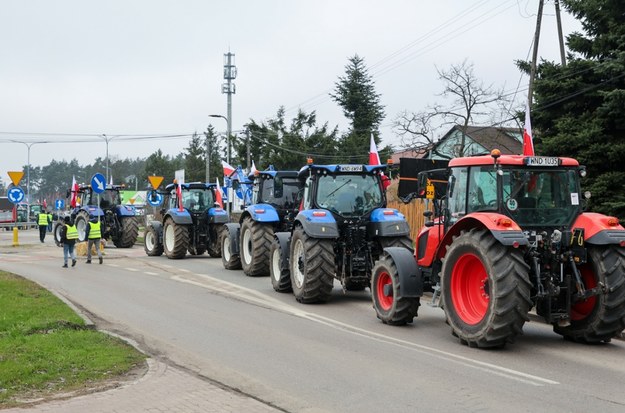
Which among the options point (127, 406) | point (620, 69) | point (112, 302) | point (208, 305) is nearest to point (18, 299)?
point (112, 302)

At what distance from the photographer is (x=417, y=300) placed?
10375 mm

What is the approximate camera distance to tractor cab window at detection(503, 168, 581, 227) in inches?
360

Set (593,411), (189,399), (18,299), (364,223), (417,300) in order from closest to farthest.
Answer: (593,411), (189,399), (417,300), (18,299), (364,223)

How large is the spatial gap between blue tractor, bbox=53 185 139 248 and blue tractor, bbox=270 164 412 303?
1615cm

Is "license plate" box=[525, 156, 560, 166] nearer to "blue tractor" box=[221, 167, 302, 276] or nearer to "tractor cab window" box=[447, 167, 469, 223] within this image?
"tractor cab window" box=[447, 167, 469, 223]

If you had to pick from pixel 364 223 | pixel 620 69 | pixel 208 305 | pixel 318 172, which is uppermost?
pixel 620 69

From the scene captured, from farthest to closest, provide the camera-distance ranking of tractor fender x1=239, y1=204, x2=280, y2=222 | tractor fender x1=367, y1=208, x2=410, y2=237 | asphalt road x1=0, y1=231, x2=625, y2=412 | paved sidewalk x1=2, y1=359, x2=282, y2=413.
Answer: tractor fender x1=239, y1=204, x2=280, y2=222, tractor fender x1=367, y1=208, x2=410, y2=237, asphalt road x1=0, y1=231, x2=625, y2=412, paved sidewalk x1=2, y1=359, x2=282, y2=413

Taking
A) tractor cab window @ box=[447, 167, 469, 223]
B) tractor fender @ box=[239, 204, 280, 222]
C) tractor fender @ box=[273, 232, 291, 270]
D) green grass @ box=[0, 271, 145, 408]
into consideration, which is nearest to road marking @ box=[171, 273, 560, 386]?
tractor fender @ box=[273, 232, 291, 270]

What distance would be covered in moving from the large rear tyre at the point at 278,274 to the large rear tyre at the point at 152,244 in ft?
34.1

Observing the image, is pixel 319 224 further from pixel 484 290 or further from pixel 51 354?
pixel 51 354

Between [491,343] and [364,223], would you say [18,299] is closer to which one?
[364,223]

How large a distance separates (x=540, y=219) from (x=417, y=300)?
2.25m

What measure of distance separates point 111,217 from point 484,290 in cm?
2306

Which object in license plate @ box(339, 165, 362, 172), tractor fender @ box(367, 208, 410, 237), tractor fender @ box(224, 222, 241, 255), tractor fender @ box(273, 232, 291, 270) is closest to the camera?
tractor fender @ box(367, 208, 410, 237)
